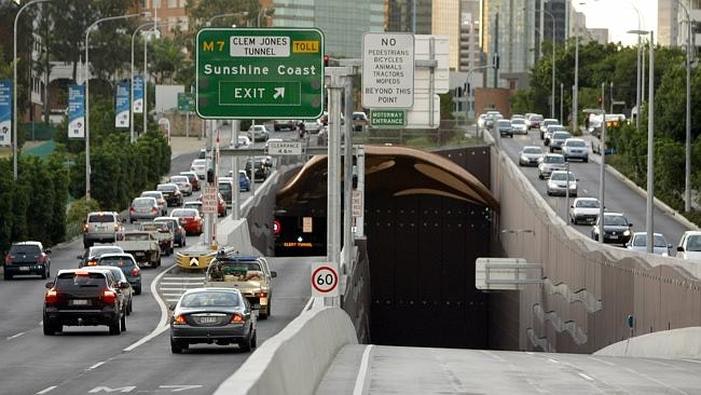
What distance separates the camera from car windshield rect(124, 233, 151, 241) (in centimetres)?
7338

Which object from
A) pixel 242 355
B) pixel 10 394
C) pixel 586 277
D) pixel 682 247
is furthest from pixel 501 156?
pixel 10 394

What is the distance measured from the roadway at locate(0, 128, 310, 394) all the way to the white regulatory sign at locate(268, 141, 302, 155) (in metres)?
4.79

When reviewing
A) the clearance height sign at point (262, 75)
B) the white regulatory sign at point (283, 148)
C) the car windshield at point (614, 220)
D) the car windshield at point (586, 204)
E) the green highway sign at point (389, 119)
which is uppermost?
the clearance height sign at point (262, 75)

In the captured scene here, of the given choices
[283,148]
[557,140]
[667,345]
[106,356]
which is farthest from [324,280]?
[557,140]

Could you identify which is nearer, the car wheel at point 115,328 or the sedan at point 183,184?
the car wheel at point 115,328

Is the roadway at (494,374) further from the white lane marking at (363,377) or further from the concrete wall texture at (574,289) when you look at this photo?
the concrete wall texture at (574,289)

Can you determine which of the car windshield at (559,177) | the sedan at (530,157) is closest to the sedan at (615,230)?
the car windshield at (559,177)

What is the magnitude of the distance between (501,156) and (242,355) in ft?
202

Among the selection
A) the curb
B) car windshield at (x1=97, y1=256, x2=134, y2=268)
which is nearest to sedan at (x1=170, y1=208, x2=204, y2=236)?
the curb

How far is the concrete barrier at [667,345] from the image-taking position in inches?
1745

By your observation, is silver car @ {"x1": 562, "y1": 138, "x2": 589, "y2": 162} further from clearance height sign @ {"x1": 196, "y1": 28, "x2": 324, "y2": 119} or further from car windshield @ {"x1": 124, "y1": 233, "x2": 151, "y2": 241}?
clearance height sign @ {"x1": 196, "y1": 28, "x2": 324, "y2": 119}

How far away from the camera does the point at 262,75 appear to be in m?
44.0

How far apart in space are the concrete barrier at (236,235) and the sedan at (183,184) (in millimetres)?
29349

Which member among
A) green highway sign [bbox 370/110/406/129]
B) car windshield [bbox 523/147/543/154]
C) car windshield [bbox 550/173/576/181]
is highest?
green highway sign [bbox 370/110/406/129]
